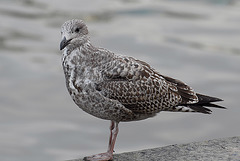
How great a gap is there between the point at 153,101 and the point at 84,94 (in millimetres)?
850

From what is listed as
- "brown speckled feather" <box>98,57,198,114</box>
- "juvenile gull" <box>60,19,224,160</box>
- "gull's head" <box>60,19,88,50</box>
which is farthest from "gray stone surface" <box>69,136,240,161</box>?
"gull's head" <box>60,19,88,50</box>

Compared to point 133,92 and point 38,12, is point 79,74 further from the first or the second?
point 38,12

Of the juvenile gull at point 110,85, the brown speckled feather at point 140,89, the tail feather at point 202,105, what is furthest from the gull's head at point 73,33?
the tail feather at point 202,105

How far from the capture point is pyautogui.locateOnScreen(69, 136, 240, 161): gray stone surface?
7.11 m

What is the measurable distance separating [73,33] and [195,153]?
1.86m

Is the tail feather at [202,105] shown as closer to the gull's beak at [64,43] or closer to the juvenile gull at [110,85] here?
the juvenile gull at [110,85]

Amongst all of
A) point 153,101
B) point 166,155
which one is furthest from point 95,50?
point 166,155

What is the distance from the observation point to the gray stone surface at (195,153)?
280 inches

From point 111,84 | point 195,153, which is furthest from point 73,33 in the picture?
point 195,153

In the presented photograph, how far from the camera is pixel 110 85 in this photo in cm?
732

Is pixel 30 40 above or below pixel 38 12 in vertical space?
below

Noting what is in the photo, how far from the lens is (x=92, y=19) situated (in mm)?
19609

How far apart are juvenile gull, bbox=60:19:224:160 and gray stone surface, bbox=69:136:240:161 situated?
379mm

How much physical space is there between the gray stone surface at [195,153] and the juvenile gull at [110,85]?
38cm
